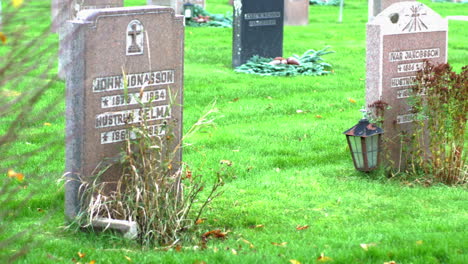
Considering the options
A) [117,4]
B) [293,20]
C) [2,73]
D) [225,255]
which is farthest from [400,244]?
[293,20]

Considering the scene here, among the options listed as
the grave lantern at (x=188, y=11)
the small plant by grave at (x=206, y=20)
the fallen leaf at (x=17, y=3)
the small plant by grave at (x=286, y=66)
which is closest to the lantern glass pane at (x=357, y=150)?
the fallen leaf at (x=17, y=3)

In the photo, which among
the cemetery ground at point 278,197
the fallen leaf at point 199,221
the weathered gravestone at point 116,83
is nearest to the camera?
the cemetery ground at point 278,197

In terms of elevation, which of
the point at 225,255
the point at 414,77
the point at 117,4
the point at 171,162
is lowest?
the point at 225,255

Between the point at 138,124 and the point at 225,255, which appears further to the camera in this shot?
the point at 138,124

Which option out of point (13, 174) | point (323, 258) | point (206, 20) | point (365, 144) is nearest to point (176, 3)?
point (206, 20)

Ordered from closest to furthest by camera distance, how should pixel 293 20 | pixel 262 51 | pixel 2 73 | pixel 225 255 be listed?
pixel 2 73 → pixel 225 255 → pixel 262 51 → pixel 293 20

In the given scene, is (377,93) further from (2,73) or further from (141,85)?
(2,73)

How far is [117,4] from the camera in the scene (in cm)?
1241

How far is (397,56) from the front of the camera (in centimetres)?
837

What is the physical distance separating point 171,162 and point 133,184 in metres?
0.39

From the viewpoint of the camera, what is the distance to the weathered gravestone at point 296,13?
22.3 metres

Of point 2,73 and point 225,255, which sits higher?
point 2,73

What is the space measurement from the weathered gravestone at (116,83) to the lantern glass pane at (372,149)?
7.30 feet

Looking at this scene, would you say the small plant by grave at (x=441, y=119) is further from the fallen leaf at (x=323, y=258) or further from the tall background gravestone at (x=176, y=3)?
the tall background gravestone at (x=176, y=3)
